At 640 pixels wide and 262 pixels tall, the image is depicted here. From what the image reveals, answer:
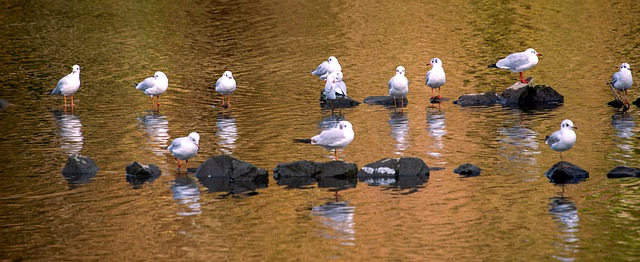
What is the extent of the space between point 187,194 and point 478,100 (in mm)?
13438

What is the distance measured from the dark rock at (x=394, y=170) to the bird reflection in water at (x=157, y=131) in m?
5.89

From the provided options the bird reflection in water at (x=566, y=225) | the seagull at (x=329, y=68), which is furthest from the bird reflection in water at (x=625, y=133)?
the seagull at (x=329, y=68)

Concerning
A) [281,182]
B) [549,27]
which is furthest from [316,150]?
[549,27]

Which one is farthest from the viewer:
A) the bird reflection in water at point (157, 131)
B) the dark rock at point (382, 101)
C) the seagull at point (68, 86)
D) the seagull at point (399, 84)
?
the seagull at point (68, 86)

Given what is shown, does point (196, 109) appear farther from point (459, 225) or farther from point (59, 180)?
point (459, 225)

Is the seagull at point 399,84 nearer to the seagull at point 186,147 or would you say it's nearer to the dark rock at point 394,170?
the dark rock at point 394,170

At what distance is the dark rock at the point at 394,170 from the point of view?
75.2 ft

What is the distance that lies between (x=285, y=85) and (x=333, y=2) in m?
29.3

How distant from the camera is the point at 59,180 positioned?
23.5 metres

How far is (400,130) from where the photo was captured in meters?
28.6

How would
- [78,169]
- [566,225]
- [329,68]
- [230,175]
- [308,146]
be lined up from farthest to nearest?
[329,68]
[308,146]
[78,169]
[230,175]
[566,225]

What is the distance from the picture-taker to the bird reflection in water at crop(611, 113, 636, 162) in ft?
81.6

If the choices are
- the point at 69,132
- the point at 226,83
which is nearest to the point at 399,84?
the point at 226,83

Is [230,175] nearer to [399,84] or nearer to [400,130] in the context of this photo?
[400,130]
